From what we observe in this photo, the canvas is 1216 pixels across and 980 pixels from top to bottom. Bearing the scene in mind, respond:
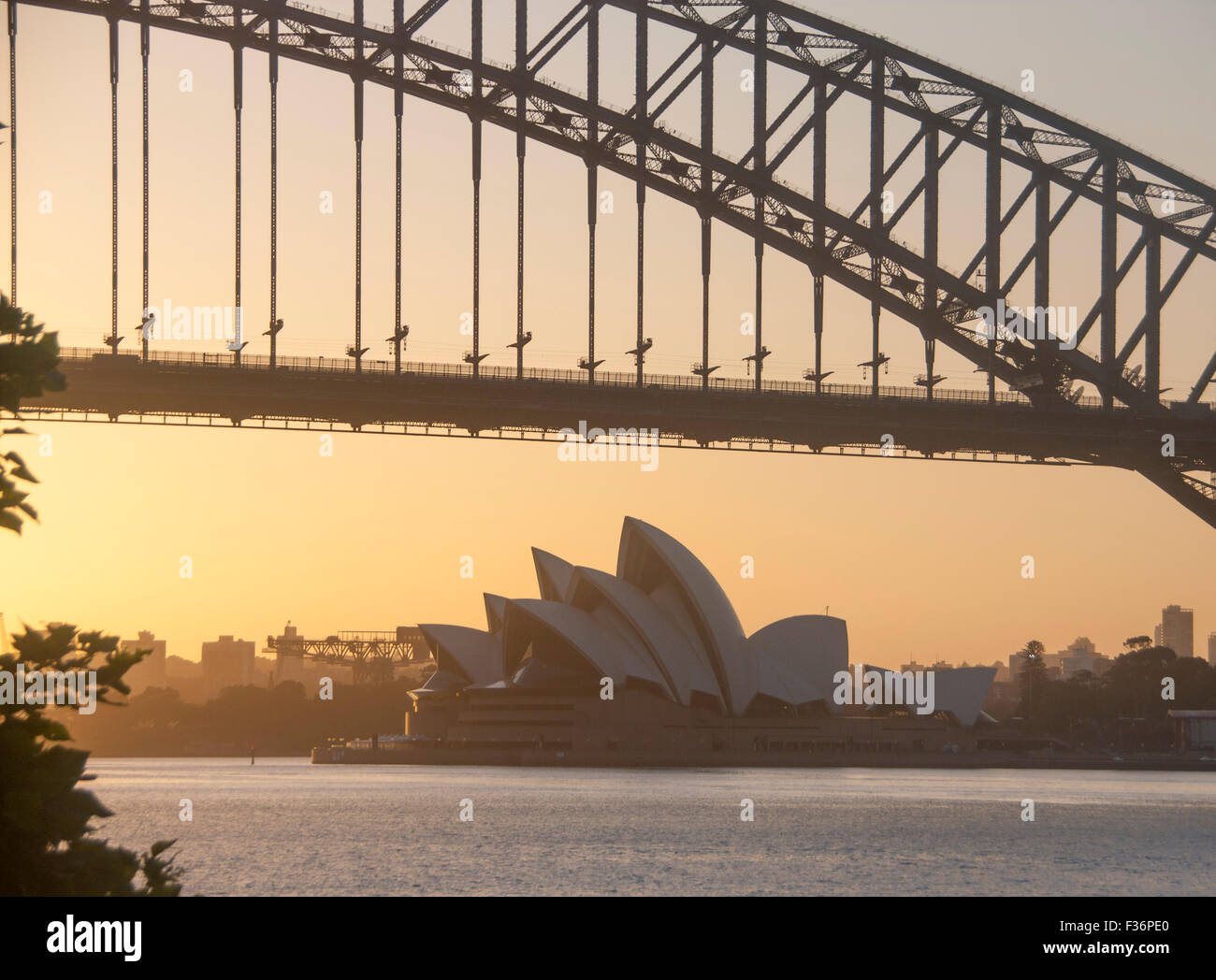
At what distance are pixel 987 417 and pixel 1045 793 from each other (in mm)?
18213

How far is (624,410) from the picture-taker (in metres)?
45.4

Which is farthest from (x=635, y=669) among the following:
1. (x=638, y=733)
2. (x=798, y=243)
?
(x=798, y=243)

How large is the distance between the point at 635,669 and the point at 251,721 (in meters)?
71.6

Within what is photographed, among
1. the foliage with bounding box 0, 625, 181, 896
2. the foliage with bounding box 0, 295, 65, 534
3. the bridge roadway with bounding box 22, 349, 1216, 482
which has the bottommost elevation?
the foliage with bounding box 0, 625, 181, 896

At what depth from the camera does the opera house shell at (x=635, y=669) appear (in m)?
76.2

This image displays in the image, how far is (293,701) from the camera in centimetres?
14412

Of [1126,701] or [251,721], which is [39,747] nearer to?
[1126,701]

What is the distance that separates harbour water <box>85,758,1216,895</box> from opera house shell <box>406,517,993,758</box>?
10863mm

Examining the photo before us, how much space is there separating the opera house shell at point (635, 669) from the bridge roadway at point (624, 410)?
2777 centimetres

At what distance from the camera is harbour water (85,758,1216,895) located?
1131 inches
